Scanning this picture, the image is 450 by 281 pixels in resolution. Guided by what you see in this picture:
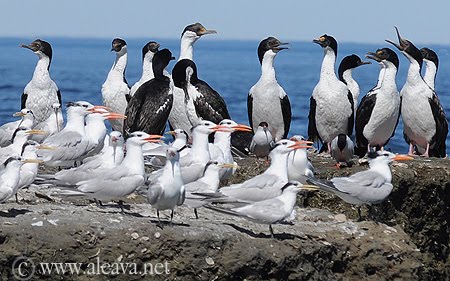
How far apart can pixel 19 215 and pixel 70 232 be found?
0.61 metres

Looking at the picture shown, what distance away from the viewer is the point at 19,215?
10961 mm

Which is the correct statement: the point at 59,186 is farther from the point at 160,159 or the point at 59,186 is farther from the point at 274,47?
the point at 274,47

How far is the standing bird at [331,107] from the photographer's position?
Result: 1648 cm

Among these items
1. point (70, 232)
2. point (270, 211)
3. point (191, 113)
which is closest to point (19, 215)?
point (70, 232)

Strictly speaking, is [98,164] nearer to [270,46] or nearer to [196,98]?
[196,98]

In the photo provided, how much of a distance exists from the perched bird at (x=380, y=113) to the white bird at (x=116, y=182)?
5451mm

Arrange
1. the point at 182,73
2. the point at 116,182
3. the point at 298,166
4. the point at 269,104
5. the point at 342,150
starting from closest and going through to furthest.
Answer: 1. the point at 116,182
2. the point at 298,166
3. the point at 342,150
4. the point at 182,73
5. the point at 269,104

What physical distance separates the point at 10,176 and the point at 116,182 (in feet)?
3.17

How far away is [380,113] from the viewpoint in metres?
16.2

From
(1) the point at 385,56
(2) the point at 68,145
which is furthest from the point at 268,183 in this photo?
(1) the point at 385,56

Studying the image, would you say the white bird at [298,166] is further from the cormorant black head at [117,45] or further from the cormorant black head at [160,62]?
the cormorant black head at [117,45]

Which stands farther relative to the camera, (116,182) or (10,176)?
(116,182)

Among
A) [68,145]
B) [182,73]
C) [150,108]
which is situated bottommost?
[150,108]

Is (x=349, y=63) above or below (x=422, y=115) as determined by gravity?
above
